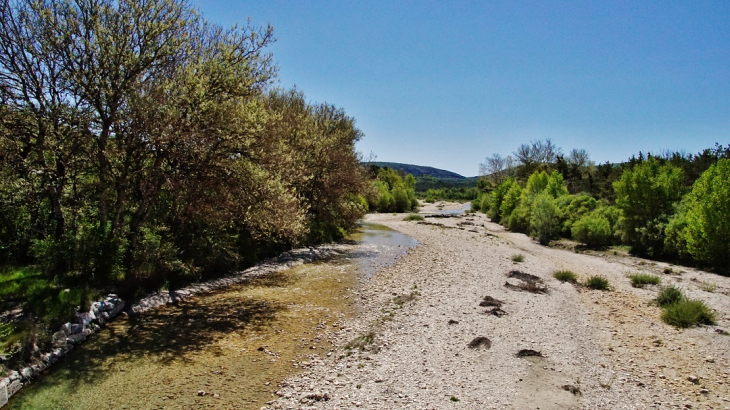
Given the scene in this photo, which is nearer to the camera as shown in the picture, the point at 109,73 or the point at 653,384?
the point at 653,384

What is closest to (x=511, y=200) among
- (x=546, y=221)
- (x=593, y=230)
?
(x=546, y=221)

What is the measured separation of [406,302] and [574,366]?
634 centimetres

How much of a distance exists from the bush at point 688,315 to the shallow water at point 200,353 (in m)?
10.5

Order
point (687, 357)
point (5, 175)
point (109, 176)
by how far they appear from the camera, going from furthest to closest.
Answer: point (109, 176) < point (5, 175) < point (687, 357)

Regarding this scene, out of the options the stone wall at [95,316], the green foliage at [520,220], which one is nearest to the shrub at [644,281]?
the stone wall at [95,316]

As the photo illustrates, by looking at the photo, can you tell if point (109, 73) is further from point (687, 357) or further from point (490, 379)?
point (687, 357)

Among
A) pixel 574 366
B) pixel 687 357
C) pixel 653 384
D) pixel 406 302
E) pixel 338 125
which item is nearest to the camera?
pixel 653 384

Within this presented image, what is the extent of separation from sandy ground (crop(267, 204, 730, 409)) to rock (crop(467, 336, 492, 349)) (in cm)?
8

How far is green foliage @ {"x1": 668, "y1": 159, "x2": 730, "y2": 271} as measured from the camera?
2108cm

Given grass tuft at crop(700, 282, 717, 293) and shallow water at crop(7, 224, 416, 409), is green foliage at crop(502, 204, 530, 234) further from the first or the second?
shallow water at crop(7, 224, 416, 409)

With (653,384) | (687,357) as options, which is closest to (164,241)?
(653,384)

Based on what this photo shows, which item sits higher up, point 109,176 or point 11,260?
point 109,176

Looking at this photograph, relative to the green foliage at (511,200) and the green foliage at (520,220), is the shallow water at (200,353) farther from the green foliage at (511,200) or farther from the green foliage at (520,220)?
the green foliage at (511,200)

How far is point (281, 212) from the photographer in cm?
1523
